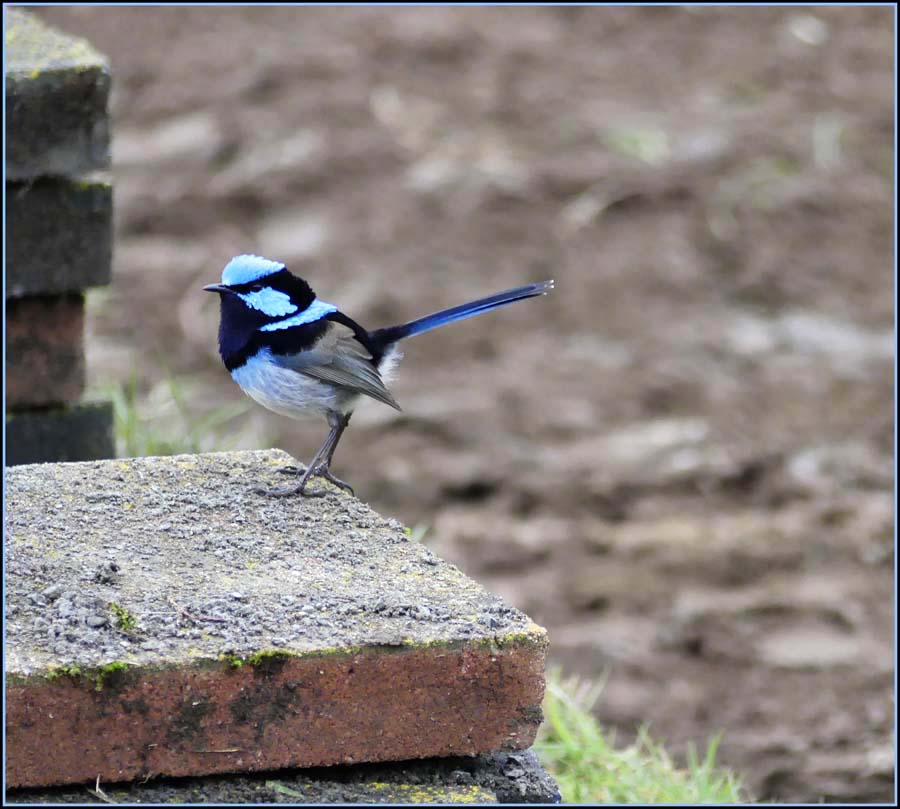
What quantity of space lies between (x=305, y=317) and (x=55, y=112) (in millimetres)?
1060

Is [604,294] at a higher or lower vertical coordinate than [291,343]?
lower

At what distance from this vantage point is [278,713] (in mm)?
2305

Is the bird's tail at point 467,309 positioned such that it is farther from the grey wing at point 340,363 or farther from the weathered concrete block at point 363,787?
the weathered concrete block at point 363,787

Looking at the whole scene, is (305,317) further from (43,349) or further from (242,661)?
(242,661)

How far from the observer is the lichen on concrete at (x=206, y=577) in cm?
232

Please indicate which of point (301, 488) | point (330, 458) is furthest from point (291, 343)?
point (301, 488)

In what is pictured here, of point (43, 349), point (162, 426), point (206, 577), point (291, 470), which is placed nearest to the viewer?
point (206, 577)

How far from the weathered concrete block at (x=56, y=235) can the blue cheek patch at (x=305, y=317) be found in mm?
922

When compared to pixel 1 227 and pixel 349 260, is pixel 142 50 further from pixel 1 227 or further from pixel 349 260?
pixel 1 227

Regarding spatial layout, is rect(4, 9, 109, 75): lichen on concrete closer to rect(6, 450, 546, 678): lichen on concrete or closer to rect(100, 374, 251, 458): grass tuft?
rect(100, 374, 251, 458): grass tuft

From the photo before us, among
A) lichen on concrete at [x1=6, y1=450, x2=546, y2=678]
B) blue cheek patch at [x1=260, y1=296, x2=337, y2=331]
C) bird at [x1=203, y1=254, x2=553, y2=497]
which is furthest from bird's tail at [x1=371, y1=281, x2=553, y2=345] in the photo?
lichen on concrete at [x1=6, y1=450, x2=546, y2=678]

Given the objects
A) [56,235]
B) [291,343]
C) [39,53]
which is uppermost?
[39,53]

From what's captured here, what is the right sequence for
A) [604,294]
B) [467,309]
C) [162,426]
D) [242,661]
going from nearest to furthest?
[242,661] < [467,309] < [162,426] < [604,294]

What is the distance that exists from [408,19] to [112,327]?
2978 millimetres
